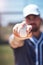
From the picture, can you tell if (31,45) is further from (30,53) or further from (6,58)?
(6,58)

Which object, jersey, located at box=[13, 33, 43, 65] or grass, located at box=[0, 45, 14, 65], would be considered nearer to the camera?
jersey, located at box=[13, 33, 43, 65]

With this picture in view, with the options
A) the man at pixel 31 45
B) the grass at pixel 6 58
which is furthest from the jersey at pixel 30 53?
the grass at pixel 6 58

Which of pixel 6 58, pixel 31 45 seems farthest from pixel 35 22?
pixel 6 58

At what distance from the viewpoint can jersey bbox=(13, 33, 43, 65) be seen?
4.00 ft

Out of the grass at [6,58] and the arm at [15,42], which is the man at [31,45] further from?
the grass at [6,58]

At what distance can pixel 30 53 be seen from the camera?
1.25 m

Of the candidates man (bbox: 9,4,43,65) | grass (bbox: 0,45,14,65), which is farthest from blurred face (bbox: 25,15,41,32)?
grass (bbox: 0,45,14,65)

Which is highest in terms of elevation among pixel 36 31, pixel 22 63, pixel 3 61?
pixel 36 31

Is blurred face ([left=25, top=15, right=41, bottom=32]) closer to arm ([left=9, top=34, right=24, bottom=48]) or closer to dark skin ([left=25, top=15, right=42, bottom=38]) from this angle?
dark skin ([left=25, top=15, right=42, bottom=38])

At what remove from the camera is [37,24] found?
1.31 metres

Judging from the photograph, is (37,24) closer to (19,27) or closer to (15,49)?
(15,49)

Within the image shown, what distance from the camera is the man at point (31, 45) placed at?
1.21m

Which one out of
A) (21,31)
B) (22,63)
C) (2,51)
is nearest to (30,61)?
(22,63)

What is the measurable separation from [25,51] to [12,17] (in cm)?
125
